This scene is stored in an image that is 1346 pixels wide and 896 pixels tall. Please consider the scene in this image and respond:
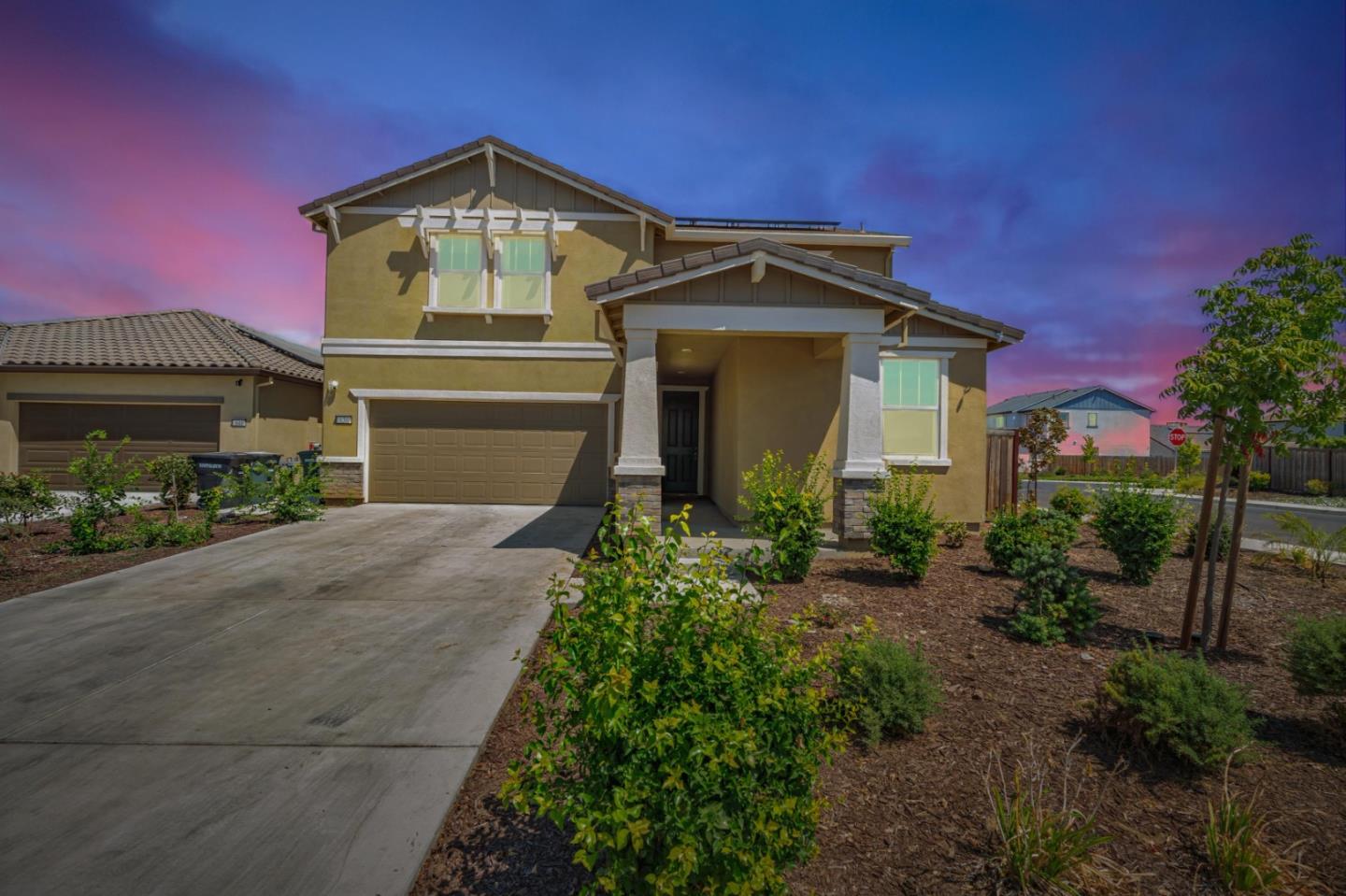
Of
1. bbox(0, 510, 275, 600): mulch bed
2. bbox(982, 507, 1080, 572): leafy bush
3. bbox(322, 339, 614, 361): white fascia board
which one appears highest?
bbox(322, 339, 614, 361): white fascia board

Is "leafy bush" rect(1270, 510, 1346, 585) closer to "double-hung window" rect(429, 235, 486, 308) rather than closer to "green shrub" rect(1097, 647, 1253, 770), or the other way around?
"green shrub" rect(1097, 647, 1253, 770)

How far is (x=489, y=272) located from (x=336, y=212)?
325 cm

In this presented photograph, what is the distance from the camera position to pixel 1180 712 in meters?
2.98

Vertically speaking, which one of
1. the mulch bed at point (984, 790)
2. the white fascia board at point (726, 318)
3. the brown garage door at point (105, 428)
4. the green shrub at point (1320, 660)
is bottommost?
the mulch bed at point (984, 790)

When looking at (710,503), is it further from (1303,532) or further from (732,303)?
(1303,532)

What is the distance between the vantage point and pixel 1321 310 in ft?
14.5

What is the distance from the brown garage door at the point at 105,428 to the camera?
14227 millimetres

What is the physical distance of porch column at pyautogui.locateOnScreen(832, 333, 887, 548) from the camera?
311 inches

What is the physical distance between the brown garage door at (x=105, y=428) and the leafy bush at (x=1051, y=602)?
651 inches

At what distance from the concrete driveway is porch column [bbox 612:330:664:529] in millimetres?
1645

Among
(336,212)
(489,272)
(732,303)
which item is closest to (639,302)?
(732,303)

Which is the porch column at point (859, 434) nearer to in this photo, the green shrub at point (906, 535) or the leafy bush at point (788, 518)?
the green shrub at point (906, 535)

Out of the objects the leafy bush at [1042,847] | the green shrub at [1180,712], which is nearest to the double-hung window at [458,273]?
the green shrub at [1180,712]

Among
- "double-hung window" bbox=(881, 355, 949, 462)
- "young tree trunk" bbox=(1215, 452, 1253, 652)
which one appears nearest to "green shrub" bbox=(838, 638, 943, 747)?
"young tree trunk" bbox=(1215, 452, 1253, 652)
